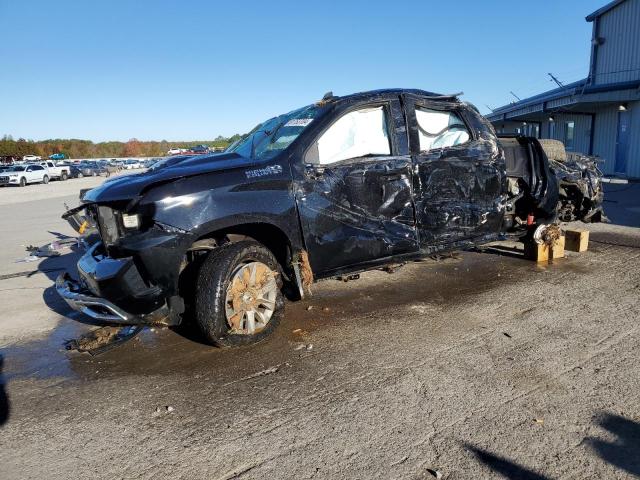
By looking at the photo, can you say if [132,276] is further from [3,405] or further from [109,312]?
[3,405]

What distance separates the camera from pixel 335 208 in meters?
4.43

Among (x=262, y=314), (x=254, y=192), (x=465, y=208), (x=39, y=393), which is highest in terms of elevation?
(x=254, y=192)

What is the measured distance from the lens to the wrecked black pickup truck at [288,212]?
12.2ft

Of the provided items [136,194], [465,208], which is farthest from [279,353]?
[465,208]

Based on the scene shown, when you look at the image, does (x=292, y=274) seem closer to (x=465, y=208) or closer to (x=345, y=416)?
(x=345, y=416)

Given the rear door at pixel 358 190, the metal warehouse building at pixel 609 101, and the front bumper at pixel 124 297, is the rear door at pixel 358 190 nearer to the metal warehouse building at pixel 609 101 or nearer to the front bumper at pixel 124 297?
the front bumper at pixel 124 297

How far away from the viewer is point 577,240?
7121mm

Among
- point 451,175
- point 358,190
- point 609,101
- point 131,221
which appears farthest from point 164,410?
point 609,101

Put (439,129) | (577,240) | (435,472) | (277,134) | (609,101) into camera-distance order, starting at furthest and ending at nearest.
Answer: (609,101)
(577,240)
(439,129)
(277,134)
(435,472)

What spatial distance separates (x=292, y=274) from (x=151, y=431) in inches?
68.1

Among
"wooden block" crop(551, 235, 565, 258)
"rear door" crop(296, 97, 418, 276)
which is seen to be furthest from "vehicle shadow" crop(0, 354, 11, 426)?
"wooden block" crop(551, 235, 565, 258)

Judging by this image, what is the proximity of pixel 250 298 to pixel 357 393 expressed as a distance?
120 cm

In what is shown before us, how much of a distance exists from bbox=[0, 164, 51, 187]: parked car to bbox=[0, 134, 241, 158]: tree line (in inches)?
1254

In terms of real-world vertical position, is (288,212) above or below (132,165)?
above
